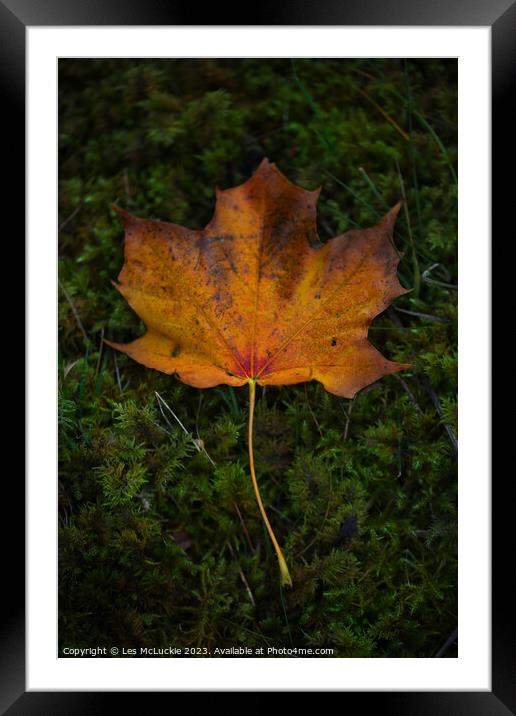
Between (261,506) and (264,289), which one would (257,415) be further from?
(264,289)

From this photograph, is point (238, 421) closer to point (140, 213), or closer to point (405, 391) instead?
point (405, 391)

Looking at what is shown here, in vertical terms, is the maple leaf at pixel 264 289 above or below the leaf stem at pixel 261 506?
above

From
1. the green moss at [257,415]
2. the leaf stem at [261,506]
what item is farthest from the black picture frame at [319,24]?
the leaf stem at [261,506]

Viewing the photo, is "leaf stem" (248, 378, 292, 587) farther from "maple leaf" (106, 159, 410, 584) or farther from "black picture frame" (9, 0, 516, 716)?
"black picture frame" (9, 0, 516, 716)

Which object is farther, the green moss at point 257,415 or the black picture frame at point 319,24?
the green moss at point 257,415

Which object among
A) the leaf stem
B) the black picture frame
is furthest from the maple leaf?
the black picture frame

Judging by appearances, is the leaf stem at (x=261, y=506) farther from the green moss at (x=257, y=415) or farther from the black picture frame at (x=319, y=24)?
the black picture frame at (x=319, y=24)

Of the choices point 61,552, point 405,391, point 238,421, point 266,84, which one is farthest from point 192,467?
point 266,84
